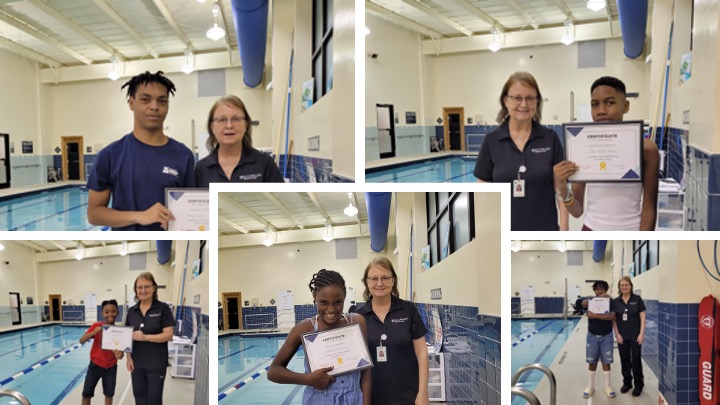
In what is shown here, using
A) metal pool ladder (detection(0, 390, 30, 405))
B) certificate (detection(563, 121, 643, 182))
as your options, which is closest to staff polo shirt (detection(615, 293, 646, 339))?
certificate (detection(563, 121, 643, 182))

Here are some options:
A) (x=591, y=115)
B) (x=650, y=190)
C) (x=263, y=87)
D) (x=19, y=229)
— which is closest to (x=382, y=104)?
(x=263, y=87)

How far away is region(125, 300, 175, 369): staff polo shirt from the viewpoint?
3361 millimetres

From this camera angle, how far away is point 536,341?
10.8 feet

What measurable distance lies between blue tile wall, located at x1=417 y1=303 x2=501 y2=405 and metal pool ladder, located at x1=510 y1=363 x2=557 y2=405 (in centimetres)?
8

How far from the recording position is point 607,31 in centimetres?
312

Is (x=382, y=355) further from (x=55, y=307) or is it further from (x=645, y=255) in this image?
(x=55, y=307)

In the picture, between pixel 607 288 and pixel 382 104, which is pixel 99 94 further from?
pixel 607 288

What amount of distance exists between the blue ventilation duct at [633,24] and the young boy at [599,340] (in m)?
0.99

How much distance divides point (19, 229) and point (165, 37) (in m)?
1.03

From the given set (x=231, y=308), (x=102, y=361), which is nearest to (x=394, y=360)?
(x=231, y=308)

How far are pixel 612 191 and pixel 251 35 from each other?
1.66 meters

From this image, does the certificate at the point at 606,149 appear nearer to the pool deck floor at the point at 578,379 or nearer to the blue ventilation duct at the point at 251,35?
the pool deck floor at the point at 578,379

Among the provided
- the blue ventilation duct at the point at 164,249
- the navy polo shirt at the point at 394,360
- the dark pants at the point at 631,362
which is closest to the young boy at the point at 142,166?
the blue ventilation duct at the point at 164,249

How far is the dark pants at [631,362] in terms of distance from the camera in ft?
10.9
